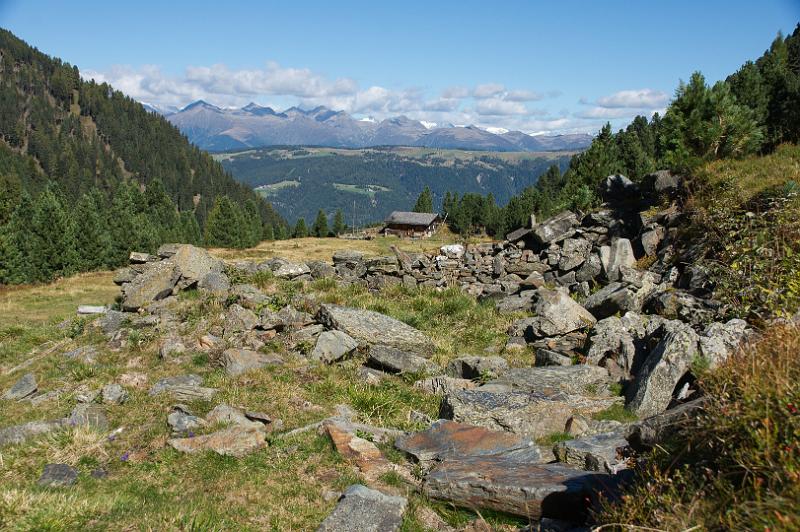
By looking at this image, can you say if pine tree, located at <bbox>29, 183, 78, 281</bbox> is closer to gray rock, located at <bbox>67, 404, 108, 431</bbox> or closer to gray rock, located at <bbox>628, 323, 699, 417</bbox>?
gray rock, located at <bbox>67, 404, 108, 431</bbox>

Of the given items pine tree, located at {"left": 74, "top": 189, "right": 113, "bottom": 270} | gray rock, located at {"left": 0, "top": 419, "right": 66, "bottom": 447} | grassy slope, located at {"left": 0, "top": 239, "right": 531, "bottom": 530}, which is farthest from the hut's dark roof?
gray rock, located at {"left": 0, "top": 419, "right": 66, "bottom": 447}

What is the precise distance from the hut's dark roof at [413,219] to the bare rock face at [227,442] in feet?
361

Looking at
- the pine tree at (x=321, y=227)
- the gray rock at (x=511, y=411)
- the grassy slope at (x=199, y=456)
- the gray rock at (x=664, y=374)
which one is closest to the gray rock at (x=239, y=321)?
the grassy slope at (x=199, y=456)

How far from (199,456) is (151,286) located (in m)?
13.1

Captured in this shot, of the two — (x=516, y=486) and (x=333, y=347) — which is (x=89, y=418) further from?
(x=516, y=486)

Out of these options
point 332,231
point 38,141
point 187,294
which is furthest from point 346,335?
point 38,141

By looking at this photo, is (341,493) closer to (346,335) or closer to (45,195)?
(346,335)

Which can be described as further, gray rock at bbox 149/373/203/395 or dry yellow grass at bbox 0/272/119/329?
dry yellow grass at bbox 0/272/119/329

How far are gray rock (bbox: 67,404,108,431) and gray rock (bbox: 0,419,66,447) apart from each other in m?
0.22

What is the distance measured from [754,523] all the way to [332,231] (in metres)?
130

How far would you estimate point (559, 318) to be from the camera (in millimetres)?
15688

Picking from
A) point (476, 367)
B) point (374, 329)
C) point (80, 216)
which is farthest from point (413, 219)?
point (476, 367)

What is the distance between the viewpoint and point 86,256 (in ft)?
227

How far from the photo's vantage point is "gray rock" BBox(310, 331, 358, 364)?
46.3 ft
